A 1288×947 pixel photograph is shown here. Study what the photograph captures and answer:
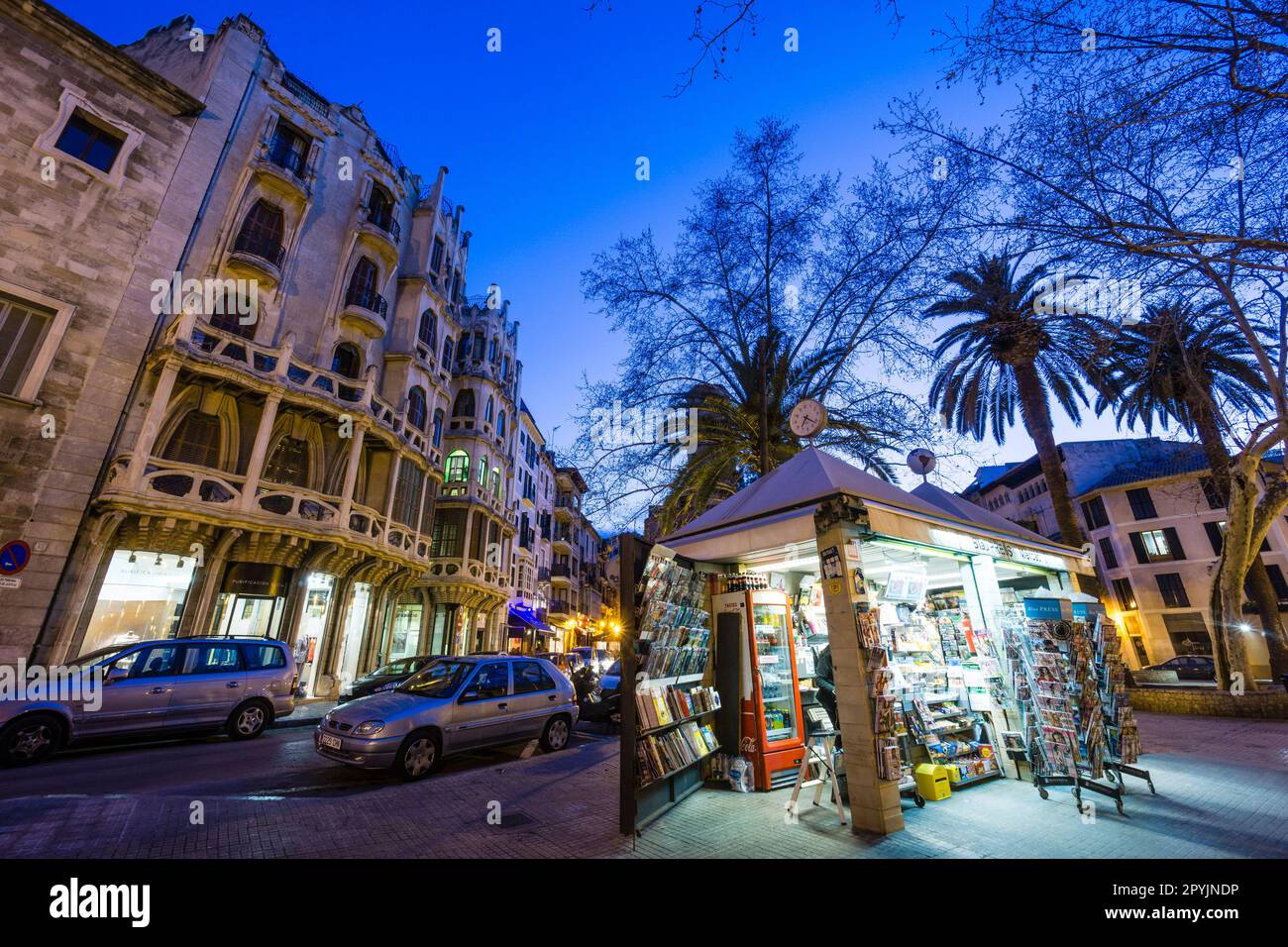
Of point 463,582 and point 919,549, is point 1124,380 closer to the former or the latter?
point 919,549

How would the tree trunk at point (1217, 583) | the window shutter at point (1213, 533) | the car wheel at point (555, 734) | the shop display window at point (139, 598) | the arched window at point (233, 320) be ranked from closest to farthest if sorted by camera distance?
the car wheel at point (555, 734)
the shop display window at point (139, 598)
the tree trunk at point (1217, 583)
the arched window at point (233, 320)
the window shutter at point (1213, 533)

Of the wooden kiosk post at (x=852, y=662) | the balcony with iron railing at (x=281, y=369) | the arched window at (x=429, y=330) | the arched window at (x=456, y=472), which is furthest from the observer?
the arched window at (x=456, y=472)

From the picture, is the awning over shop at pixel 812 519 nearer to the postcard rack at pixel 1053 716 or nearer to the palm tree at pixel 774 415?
the postcard rack at pixel 1053 716

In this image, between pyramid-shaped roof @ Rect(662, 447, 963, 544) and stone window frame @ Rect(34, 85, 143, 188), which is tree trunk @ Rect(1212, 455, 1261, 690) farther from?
stone window frame @ Rect(34, 85, 143, 188)

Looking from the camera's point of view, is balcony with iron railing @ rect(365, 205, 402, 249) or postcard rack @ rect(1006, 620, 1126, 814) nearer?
postcard rack @ rect(1006, 620, 1126, 814)

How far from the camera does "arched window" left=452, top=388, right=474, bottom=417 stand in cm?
2781

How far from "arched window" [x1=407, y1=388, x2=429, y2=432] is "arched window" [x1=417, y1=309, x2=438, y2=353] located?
248 centimetres

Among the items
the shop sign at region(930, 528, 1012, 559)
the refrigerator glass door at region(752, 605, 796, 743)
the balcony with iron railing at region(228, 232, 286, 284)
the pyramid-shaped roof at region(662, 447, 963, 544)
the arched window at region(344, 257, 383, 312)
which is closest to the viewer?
the pyramid-shaped roof at region(662, 447, 963, 544)

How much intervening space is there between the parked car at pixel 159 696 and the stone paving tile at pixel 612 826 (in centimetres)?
370

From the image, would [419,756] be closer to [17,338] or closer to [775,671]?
[775,671]

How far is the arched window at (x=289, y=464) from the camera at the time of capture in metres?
16.0

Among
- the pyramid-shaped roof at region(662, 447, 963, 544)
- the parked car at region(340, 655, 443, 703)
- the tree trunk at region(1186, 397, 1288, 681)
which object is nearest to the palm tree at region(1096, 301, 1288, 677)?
the tree trunk at region(1186, 397, 1288, 681)

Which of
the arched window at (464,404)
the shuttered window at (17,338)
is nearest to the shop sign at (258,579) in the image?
the shuttered window at (17,338)
